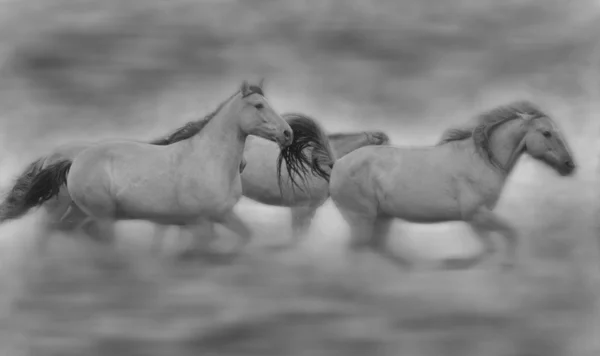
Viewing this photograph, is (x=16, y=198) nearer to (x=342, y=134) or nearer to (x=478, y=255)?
(x=342, y=134)

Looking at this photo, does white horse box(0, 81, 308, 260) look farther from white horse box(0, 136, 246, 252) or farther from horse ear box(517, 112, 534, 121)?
horse ear box(517, 112, 534, 121)

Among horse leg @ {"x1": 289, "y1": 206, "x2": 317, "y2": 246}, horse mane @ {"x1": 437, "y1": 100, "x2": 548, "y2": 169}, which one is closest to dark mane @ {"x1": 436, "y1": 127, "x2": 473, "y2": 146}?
horse mane @ {"x1": 437, "y1": 100, "x2": 548, "y2": 169}

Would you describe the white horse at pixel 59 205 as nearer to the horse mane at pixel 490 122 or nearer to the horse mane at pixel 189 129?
the horse mane at pixel 189 129

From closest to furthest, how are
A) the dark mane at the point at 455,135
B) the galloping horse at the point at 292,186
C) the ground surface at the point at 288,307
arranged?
the ground surface at the point at 288,307 < the dark mane at the point at 455,135 < the galloping horse at the point at 292,186

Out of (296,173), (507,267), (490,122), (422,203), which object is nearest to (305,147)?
(296,173)

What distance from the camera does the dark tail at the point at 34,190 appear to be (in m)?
1.82

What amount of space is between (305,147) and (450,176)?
34 cm

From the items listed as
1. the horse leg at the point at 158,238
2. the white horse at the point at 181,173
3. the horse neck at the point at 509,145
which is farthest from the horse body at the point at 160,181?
the horse neck at the point at 509,145

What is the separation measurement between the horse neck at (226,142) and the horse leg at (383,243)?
0.33 m

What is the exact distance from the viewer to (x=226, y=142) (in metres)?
1.76

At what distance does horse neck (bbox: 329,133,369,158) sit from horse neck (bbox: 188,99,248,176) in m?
0.25

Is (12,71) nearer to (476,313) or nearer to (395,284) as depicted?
(395,284)

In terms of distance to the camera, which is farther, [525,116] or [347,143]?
[347,143]

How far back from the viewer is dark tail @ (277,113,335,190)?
1.85 m
